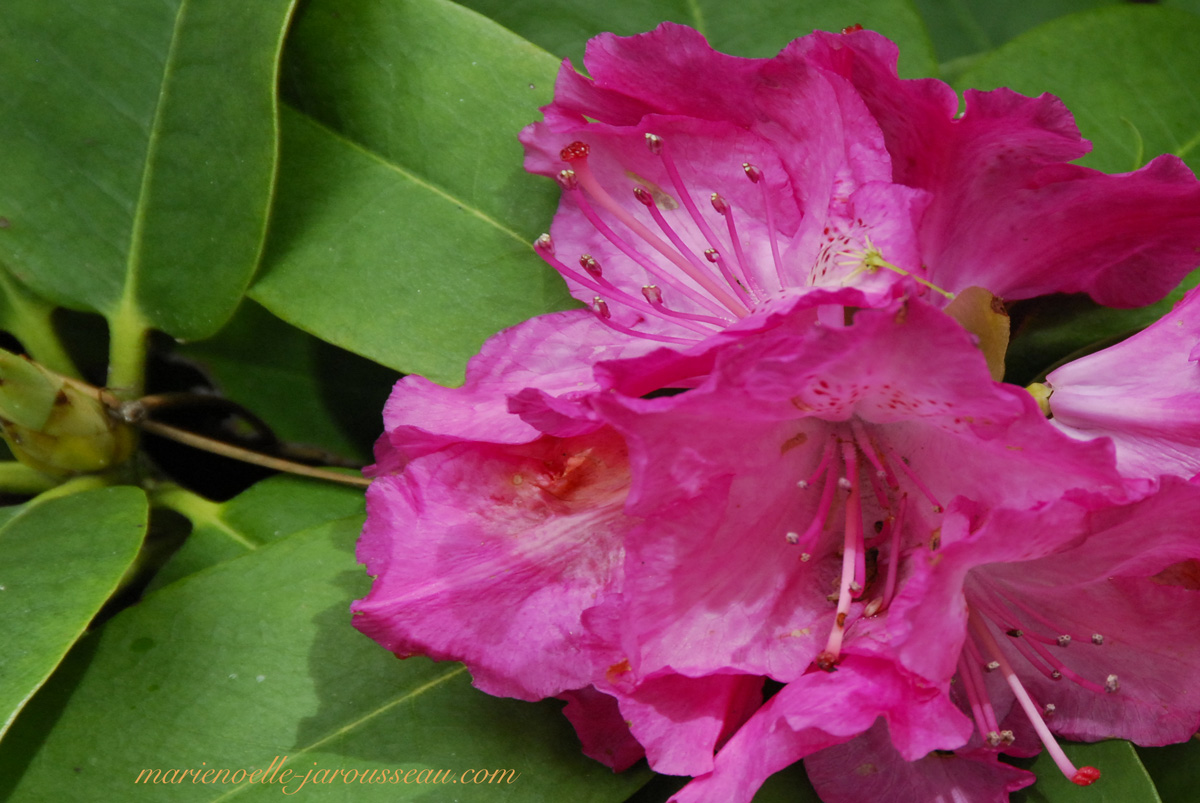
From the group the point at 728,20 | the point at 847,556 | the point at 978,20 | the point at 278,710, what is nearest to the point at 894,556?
the point at 847,556

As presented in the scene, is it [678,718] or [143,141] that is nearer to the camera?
[678,718]

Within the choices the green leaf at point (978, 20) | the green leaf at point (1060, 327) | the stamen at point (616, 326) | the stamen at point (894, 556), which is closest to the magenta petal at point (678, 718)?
the stamen at point (894, 556)

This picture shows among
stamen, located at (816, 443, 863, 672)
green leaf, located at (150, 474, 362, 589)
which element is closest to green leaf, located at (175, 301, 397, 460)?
green leaf, located at (150, 474, 362, 589)

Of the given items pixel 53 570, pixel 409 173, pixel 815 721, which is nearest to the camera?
pixel 815 721

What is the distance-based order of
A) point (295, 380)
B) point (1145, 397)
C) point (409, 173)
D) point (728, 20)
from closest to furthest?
point (1145, 397) < point (409, 173) < point (728, 20) < point (295, 380)

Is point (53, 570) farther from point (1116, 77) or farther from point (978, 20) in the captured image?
point (978, 20)

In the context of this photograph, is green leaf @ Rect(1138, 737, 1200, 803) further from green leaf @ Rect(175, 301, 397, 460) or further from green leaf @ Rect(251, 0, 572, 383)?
green leaf @ Rect(175, 301, 397, 460)

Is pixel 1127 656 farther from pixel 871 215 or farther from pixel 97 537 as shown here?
pixel 97 537
